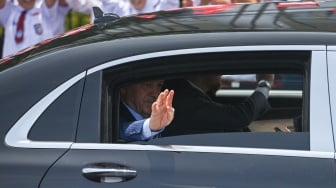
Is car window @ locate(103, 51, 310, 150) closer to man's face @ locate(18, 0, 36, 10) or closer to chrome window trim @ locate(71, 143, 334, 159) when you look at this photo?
chrome window trim @ locate(71, 143, 334, 159)

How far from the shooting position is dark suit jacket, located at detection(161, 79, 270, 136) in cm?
323

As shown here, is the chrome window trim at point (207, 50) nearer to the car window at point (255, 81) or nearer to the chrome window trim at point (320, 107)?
the chrome window trim at point (320, 107)

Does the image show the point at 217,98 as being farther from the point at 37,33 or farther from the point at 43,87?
the point at 37,33

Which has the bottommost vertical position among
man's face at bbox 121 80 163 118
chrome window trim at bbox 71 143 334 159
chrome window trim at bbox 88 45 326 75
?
chrome window trim at bbox 71 143 334 159

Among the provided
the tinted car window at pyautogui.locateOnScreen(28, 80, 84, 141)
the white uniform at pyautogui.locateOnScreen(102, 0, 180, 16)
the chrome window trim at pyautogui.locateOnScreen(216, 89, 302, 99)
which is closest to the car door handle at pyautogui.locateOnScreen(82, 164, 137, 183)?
the tinted car window at pyautogui.locateOnScreen(28, 80, 84, 141)

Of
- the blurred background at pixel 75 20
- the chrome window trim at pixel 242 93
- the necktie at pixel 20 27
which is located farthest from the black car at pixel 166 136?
the blurred background at pixel 75 20

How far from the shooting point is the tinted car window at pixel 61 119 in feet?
9.53

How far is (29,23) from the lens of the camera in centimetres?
643

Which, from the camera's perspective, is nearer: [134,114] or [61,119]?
[61,119]

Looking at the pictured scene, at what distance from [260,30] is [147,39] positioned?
443 mm

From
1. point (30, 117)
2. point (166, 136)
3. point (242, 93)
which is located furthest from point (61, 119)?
point (242, 93)

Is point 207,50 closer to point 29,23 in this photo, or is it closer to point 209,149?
point 209,149

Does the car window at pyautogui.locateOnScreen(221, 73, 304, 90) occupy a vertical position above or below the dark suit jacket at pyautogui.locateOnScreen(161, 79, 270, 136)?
above

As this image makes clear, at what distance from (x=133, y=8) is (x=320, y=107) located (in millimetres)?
3762
